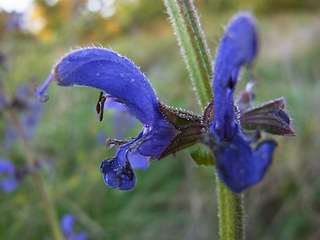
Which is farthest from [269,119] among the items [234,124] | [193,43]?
[193,43]

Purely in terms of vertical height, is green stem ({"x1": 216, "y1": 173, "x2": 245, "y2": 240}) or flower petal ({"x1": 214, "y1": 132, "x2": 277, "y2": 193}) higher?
flower petal ({"x1": 214, "y1": 132, "x2": 277, "y2": 193})

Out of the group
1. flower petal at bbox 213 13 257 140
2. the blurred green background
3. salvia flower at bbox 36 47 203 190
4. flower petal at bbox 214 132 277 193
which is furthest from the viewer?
the blurred green background

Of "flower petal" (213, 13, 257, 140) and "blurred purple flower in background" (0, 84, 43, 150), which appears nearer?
"flower petal" (213, 13, 257, 140)

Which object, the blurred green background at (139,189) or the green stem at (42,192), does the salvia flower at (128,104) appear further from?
the blurred green background at (139,189)

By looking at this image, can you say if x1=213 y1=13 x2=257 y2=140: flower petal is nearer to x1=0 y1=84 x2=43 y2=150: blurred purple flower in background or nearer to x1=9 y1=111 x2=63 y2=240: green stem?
x1=9 y1=111 x2=63 y2=240: green stem

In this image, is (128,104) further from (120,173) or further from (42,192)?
(42,192)

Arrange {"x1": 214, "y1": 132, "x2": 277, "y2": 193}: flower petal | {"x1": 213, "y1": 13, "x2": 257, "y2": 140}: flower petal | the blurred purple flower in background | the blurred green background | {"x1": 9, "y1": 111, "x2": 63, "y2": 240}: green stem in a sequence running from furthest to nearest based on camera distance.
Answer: the blurred green background
the blurred purple flower in background
{"x1": 9, "y1": 111, "x2": 63, "y2": 240}: green stem
{"x1": 213, "y1": 13, "x2": 257, "y2": 140}: flower petal
{"x1": 214, "y1": 132, "x2": 277, "y2": 193}: flower petal

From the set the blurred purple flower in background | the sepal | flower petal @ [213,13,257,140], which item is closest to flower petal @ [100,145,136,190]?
flower petal @ [213,13,257,140]

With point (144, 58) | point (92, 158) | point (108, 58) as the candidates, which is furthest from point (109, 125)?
point (144, 58)
